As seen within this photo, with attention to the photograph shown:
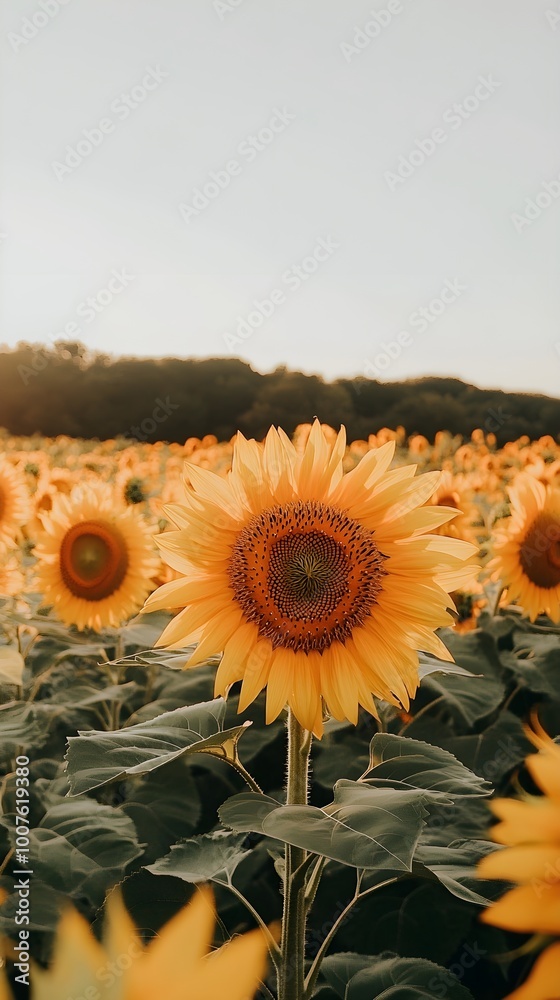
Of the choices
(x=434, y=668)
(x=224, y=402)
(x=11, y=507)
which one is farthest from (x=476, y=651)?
(x=224, y=402)

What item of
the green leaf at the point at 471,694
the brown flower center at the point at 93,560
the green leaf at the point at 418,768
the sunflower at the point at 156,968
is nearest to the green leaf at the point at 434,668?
the green leaf at the point at 418,768

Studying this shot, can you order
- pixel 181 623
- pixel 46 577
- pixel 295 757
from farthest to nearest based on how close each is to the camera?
pixel 46 577
pixel 181 623
pixel 295 757

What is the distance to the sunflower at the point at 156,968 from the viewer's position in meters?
0.40

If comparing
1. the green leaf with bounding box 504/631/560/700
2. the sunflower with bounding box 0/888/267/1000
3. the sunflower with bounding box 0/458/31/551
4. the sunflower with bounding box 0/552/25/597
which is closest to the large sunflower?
the sunflower with bounding box 0/888/267/1000

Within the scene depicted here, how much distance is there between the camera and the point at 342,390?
19734 mm

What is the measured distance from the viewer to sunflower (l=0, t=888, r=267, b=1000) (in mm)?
404

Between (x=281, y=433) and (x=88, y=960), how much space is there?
1212 mm

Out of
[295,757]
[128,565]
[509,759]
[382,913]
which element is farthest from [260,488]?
[128,565]

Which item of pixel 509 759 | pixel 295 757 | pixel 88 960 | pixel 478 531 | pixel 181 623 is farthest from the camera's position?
pixel 478 531

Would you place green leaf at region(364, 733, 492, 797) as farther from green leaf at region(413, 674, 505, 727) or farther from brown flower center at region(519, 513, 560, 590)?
brown flower center at region(519, 513, 560, 590)

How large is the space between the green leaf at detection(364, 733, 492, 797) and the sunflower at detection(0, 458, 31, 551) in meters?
2.72

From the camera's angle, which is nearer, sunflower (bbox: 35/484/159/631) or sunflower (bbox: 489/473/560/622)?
sunflower (bbox: 489/473/560/622)

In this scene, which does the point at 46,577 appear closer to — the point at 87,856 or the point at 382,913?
the point at 87,856

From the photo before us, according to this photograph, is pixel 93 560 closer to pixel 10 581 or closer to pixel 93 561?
pixel 93 561
